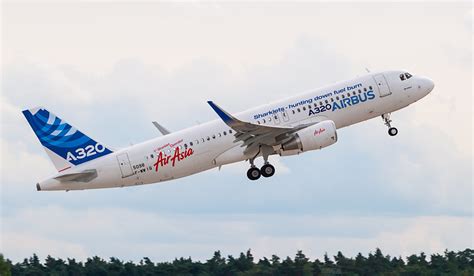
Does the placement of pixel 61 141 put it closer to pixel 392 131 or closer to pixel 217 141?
pixel 217 141

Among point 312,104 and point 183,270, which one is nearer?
point 312,104

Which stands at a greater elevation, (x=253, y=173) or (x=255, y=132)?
(x=255, y=132)

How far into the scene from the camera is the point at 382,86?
84562mm

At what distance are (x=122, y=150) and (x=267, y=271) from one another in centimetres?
4781

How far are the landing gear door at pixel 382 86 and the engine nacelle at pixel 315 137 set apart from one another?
186 inches

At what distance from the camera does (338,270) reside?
4852 inches

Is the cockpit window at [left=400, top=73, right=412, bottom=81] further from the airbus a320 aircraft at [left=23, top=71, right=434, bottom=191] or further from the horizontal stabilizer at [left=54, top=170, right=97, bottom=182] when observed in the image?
the horizontal stabilizer at [left=54, top=170, right=97, bottom=182]

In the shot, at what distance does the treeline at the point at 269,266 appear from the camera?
411ft

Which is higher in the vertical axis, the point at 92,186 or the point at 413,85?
the point at 413,85

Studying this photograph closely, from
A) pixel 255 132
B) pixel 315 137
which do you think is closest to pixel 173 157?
pixel 255 132

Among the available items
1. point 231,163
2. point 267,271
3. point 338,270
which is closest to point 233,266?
point 267,271

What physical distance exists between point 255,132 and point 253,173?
412 centimetres

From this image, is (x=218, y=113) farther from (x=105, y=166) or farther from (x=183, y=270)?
(x=183, y=270)

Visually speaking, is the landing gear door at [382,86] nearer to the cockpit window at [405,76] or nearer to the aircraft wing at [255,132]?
the cockpit window at [405,76]
